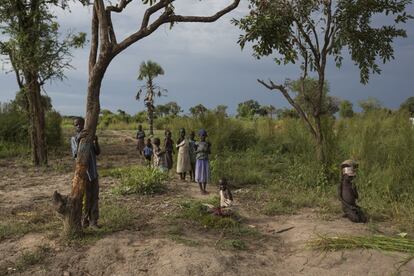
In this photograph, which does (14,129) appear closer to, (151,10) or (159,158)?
(159,158)

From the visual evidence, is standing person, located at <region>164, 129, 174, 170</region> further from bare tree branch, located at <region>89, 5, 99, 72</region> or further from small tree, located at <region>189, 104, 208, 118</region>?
bare tree branch, located at <region>89, 5, 99, 72</region>

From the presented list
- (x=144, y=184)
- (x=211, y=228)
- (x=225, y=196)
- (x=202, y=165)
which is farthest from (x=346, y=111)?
(x=211, y=228)

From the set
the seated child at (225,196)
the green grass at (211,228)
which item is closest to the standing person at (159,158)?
the green grass at (211,228)

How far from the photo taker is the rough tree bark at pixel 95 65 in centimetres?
615

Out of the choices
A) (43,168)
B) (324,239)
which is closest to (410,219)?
(324,239)

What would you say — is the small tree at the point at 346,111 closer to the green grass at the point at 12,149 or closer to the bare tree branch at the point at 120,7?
the bare tree branch at the point at 120,7

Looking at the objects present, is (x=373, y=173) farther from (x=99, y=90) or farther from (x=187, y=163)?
(x=99, y=90)

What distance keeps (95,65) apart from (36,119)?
365 inches

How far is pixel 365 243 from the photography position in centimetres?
579

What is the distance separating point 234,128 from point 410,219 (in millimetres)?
8781

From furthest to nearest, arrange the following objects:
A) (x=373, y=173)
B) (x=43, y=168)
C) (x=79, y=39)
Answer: (x=79, y=39)
(x=43, y=168)
(x=373, y=173)

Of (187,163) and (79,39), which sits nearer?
(187,163)

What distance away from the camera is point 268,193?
31.4 ft

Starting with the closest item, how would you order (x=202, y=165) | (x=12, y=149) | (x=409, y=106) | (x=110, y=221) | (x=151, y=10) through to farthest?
(x=151, y=10), (x=110, y=221), (x=202, y=165), (x=12, y=149), (x=409, y=106)
